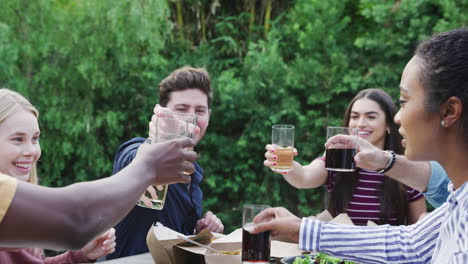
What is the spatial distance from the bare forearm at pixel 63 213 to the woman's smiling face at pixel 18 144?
127 cm

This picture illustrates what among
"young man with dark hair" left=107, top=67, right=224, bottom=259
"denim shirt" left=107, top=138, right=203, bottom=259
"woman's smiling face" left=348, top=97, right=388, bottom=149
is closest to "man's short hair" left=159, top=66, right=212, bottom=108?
"young man with dark hair" left=107, top=67, right=224, bottom=259

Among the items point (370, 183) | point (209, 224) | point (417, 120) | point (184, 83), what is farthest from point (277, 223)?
point (370, 183)

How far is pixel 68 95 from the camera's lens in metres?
6.08

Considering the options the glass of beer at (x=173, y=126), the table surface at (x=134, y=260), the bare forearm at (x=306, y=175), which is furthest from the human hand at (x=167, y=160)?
the bare forearm at (x=306, y=175)

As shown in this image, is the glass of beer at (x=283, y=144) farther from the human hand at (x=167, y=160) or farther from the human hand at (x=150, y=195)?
the human hand at (x=167, y=160)

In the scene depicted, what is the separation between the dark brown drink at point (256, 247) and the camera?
76.7 inches

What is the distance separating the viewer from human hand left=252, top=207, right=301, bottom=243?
193cm

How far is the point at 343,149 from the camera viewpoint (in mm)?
3006

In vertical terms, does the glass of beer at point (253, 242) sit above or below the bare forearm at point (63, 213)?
below

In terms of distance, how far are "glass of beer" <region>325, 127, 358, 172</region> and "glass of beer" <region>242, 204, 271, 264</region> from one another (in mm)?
1159

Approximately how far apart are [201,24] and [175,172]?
6433mm

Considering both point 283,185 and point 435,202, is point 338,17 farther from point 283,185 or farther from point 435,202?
point 435,202

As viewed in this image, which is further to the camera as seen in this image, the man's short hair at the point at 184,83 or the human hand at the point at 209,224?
the man's short hair at the point at 184,83

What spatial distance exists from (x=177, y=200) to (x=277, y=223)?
116cm
